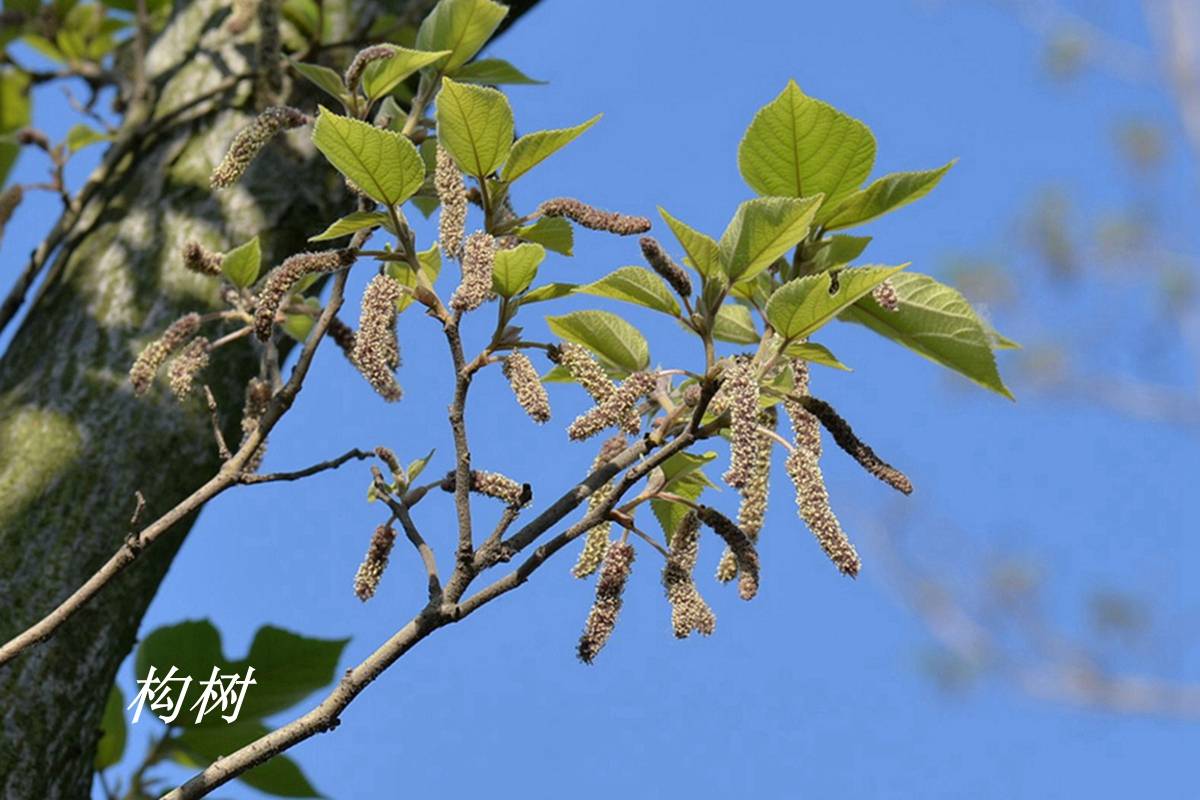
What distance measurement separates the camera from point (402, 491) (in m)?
1.53

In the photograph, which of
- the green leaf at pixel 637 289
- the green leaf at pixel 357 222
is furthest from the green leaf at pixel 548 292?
the green leaf at pixel 357 222

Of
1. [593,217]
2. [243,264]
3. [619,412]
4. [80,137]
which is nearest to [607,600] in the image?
[619,412]

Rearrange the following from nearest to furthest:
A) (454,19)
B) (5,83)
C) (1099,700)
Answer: (454,19) → (5,83) → (1099,700)

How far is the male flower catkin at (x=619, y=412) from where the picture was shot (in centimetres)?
139

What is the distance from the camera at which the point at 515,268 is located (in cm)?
146

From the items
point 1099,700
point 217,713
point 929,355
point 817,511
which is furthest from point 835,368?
point 1099,700

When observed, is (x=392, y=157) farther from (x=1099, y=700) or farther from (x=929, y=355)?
(x=1099, y=700)

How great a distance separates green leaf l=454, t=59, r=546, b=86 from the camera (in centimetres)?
196

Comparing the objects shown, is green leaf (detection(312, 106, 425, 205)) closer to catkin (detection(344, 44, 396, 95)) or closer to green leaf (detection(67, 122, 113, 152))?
catkin (detection(344, 44, 396, 95))

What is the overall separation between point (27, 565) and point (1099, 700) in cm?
1407

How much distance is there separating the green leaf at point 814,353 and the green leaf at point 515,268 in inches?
10.5

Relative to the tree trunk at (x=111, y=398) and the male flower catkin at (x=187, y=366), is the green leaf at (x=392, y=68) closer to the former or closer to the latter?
the male flower catkin at (x=187, y=366)

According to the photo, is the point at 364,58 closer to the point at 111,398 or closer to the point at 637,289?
the point at 637,289

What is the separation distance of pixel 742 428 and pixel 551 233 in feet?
1.30
